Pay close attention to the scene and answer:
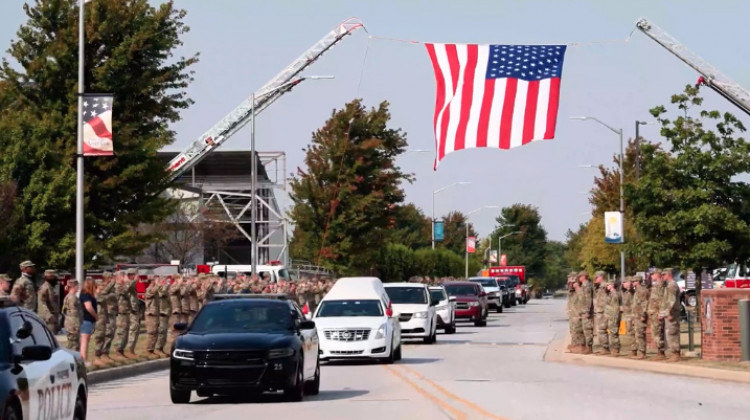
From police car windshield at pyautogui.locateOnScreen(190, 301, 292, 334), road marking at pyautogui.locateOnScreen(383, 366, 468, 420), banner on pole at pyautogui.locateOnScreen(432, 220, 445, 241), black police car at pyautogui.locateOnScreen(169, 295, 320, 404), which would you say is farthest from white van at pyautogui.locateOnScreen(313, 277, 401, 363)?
banner on pole at pyautogui.locateOnScreen(432, 220, 445, 241)

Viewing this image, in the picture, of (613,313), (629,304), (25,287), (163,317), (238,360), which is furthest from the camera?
(163,317)

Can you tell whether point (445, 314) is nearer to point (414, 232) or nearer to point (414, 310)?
point (414, 310)

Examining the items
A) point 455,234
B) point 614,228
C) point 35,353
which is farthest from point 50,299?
point 455,234

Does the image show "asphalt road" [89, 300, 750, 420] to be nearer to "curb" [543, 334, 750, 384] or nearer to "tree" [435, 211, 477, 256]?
"curb" [543, 334, 750, 384]

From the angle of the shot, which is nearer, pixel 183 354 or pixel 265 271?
pixel 183 354

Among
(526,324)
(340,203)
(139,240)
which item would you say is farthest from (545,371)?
(340,203)

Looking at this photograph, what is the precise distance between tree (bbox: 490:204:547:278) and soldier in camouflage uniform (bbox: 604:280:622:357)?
147 meters

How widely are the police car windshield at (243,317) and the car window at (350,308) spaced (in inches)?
363

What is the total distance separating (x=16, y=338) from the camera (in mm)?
11758

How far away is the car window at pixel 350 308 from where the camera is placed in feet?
95.9

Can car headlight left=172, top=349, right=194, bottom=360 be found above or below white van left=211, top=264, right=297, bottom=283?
below

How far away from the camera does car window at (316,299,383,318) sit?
95.9 ft

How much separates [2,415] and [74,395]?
8.97 feet

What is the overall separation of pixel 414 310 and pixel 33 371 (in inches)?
1018
